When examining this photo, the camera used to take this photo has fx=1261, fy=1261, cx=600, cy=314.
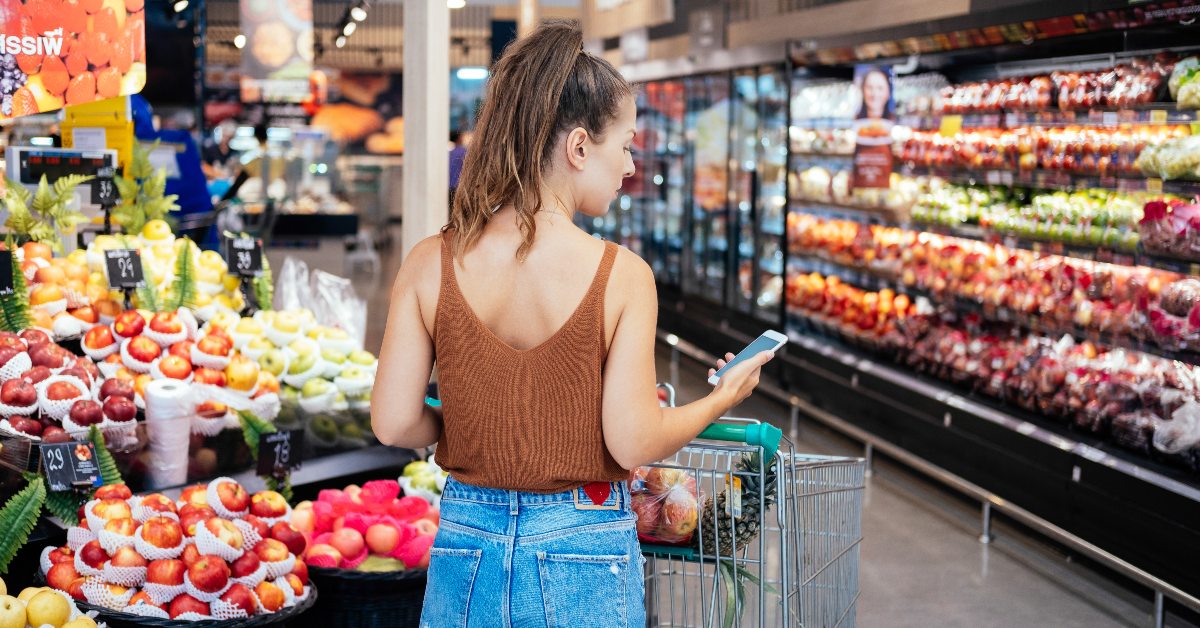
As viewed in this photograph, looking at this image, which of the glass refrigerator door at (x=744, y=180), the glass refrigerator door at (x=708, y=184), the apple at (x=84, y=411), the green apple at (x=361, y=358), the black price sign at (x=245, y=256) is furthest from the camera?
the glass refrigerator door at (x=708, y=184)

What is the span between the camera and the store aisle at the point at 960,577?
425 cm

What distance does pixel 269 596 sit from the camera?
2768mm

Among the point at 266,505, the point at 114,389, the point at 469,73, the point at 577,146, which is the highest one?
the point at 469,73

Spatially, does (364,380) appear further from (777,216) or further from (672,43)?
(672,43)

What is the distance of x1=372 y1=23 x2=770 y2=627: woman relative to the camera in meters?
1.74

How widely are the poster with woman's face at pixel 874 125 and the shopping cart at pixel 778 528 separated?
442cm

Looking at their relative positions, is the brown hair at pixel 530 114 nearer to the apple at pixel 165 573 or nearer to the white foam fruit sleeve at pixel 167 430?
the apple at pixel 165 573

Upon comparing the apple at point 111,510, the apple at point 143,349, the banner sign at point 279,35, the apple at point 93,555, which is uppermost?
the banner sign at point 279,35

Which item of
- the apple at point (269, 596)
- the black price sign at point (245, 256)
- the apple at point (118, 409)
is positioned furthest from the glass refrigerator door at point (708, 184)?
the apple at point (269, 596)

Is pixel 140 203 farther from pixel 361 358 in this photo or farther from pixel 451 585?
pixel 451 585

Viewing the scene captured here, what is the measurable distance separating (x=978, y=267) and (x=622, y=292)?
458cm

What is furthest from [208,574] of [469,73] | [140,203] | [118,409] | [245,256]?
[469,73]

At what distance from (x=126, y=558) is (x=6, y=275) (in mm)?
1281

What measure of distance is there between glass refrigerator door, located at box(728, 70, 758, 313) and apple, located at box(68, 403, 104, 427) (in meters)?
5.04
